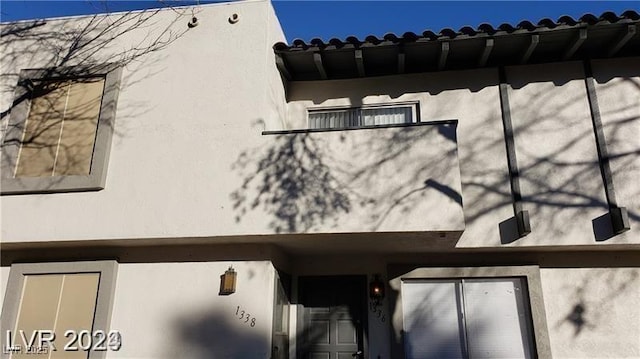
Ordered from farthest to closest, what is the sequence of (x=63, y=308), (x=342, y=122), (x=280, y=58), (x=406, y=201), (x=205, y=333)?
(x=342, y=122) < (x=280, y=58) < (x=63, y=308) < (x=205, y=333) < (x=406, y=201)

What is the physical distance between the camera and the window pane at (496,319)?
19.5ft

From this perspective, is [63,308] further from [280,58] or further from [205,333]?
[280,58]

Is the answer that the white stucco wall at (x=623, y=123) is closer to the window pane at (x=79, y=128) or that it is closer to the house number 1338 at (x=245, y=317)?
the house number 1338 at (x=245, y=317)

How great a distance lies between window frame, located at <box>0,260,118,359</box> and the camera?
5.82m

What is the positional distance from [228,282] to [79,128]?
11.0ft

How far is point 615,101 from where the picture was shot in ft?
20.6

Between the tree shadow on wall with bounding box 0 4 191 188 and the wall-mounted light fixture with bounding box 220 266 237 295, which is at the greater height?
the tree shadow on wall with bounding box 0 4 191 188

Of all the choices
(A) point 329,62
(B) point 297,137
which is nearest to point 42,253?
(B) point 297,137

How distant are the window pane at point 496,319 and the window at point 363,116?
9.14 feet

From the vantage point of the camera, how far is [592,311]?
5926 millimetres

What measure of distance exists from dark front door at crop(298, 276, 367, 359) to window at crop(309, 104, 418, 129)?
254 cm

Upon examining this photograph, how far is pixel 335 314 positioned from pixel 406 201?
8.05 feet

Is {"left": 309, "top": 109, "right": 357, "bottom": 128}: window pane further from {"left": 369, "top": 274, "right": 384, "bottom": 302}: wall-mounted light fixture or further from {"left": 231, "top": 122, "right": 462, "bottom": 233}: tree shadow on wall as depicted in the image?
{"left": 369, "top": 274, "right": 384, "bottom": 302}: wall-mounted light fixture

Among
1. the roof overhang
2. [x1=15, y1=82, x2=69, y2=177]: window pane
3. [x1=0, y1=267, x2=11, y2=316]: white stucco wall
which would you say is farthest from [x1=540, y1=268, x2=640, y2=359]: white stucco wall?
[x1=0, y1=267, x2=11, y2=316]: white stucco wall
